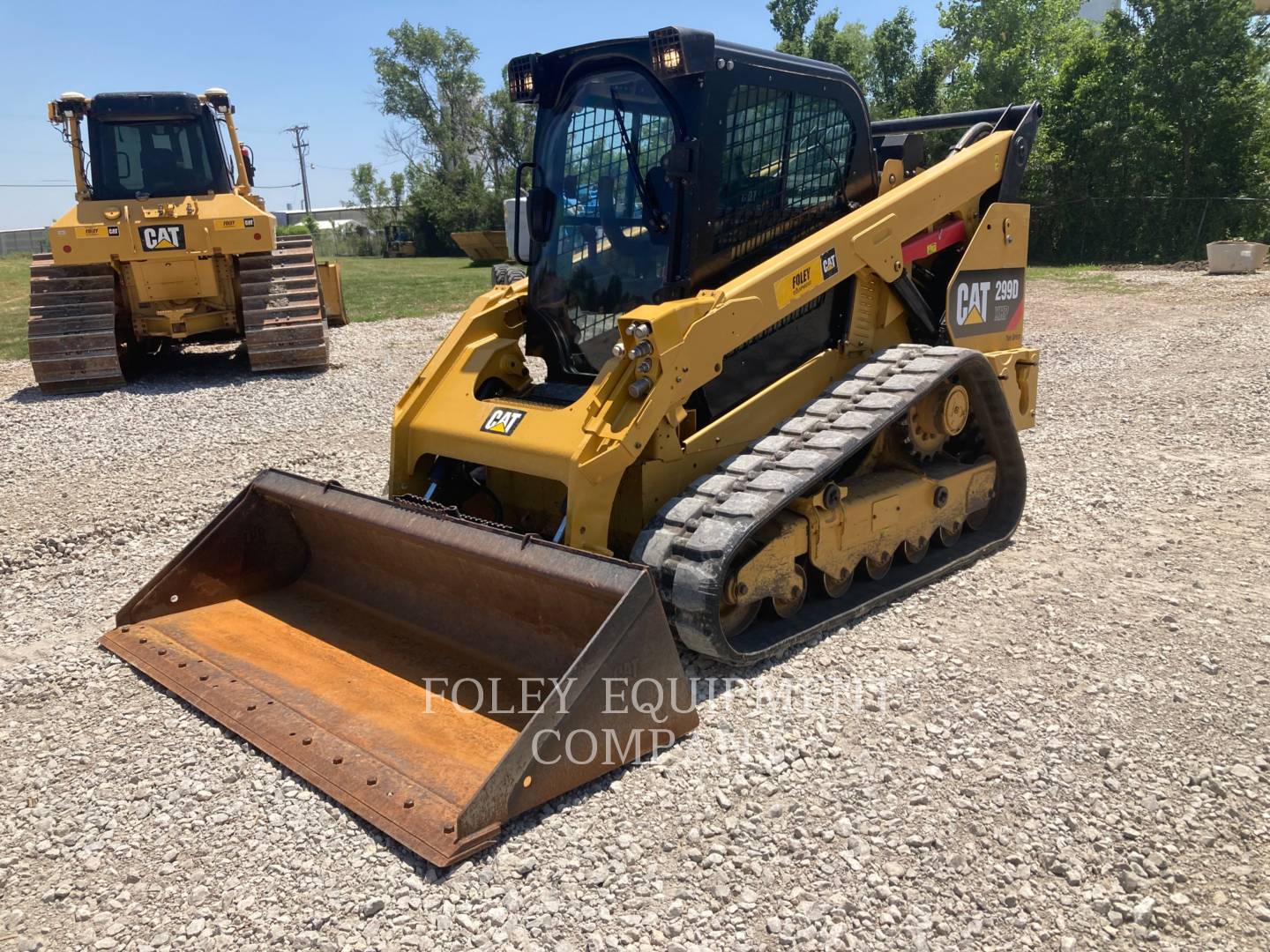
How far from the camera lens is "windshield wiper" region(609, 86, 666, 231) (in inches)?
172

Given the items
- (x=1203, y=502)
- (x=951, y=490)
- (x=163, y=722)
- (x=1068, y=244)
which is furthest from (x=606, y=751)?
(x=1068, y=244)

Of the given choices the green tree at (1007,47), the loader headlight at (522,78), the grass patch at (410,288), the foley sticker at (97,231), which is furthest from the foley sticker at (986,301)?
the green tree at (1007,47)

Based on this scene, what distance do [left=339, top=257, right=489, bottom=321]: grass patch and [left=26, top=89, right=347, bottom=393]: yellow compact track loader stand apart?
5.01 meters

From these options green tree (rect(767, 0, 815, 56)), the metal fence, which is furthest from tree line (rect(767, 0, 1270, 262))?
the metal fence

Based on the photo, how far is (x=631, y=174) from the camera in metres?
4.52

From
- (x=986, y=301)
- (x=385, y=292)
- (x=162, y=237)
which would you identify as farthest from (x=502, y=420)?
(x=385, y=292)

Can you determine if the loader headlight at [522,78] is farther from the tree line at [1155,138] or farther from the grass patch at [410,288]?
the tree line at [1155,138]

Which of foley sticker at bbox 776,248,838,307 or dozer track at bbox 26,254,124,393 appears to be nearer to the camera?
foley sticker at bbox 776,248,838,307

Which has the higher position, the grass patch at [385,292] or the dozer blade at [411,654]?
the grass patch at [385,292]

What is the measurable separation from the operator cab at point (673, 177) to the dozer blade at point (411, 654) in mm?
1286

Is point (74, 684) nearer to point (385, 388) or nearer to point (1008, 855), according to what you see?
point (1008, 855)

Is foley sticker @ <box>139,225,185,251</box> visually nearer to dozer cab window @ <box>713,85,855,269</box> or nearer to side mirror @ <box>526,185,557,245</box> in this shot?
side mirror @ <box>526,185,557,245</box>

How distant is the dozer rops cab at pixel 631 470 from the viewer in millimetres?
3385

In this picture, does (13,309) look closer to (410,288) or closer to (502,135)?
(410,288)
